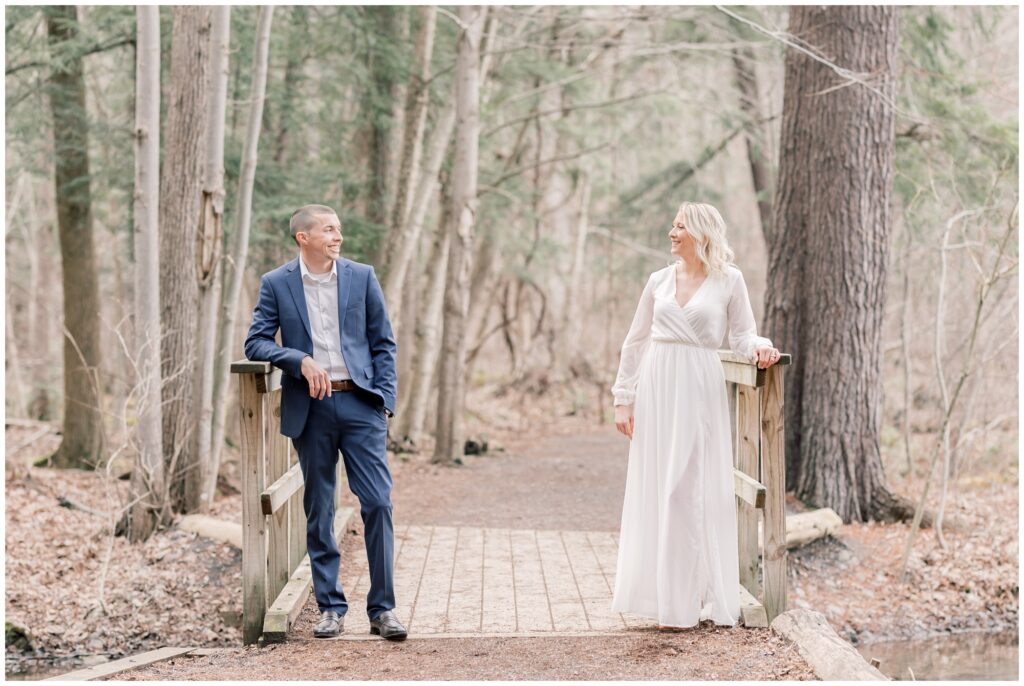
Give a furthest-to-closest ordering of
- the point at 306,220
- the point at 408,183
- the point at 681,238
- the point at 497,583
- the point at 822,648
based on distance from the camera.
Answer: the point at 408,183
the point at 497,583
the point at 681,238
the point at 306,220
the point at 822,648

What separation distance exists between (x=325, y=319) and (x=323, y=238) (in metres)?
0.40

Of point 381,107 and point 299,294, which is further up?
point 381,107

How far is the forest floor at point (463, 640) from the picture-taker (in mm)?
4977

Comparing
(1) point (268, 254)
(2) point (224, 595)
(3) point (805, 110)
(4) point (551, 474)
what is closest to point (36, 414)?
(1) point (268, 254)

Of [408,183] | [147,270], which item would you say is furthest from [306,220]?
[408,183]

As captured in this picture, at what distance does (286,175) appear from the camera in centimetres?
1262

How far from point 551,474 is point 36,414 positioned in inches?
422

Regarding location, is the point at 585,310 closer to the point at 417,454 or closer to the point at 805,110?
the point at 417,454

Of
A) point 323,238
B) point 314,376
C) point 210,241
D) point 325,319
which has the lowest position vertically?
point 314,376

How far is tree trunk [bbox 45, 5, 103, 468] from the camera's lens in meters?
12.6

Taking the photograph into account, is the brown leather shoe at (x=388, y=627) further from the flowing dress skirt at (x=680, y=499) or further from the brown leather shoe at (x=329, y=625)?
the flowing dress skirt at (x=680, y=499)

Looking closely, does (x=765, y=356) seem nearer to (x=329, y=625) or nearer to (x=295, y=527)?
(x=329, y=625)

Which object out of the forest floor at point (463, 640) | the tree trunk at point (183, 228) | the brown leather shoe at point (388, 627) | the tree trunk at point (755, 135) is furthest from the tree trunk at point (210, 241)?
the tree trunk at point (755, 135)

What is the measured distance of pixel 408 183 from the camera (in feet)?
45.1
